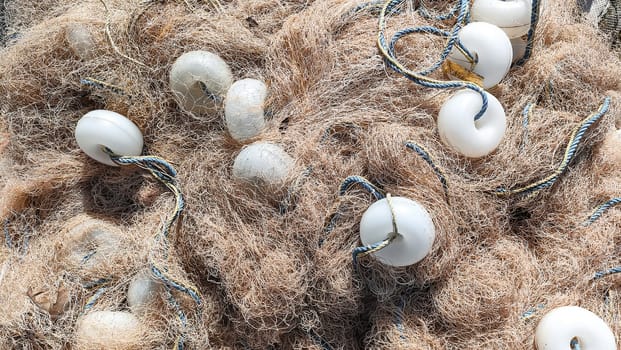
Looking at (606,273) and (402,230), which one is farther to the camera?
(606,273)

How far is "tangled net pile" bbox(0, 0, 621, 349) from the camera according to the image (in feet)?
4.43

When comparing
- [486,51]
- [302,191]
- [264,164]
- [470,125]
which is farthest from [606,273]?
[264,164]

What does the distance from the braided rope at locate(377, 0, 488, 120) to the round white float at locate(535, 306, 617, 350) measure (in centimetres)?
54

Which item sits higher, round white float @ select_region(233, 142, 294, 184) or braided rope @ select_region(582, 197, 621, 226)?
round white float @ select_region(233, 142, 294, 184)

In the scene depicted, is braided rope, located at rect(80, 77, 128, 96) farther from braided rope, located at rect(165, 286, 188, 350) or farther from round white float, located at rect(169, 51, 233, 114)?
braided rope, located at rect(165, 286, 188, 350)

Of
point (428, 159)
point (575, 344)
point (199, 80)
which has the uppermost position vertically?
point (199, 80)

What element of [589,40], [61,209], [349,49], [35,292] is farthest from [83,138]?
[589,40]

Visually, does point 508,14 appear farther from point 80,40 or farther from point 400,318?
point 80,40

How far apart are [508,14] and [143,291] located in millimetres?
1257

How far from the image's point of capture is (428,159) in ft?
→ 4.36

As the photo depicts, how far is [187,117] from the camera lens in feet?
5.10

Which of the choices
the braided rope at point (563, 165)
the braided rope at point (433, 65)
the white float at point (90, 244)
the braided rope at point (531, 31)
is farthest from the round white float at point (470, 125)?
the white float at point (90, 244)

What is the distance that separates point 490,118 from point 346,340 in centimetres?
69

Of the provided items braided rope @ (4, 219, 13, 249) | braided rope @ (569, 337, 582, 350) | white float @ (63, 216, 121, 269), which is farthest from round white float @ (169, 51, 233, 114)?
braided rope @ (569, 337, 582, 350)
